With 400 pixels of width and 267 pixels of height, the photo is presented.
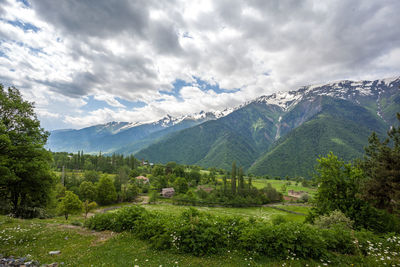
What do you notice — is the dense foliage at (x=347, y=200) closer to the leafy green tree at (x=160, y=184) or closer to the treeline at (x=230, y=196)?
the treeline at (x=230, y=196)

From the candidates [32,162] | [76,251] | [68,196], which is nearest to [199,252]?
[76,251]

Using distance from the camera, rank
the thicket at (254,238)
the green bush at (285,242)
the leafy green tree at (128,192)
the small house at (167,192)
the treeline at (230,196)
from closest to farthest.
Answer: the green bush at (285,242) → the thicket at (254,238) → the leafy green tree at (128,192) → the treeline at (230,196) → the small house at (167,192)

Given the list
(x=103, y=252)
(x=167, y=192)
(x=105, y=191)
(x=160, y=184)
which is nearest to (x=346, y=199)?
(x=103, y=252)

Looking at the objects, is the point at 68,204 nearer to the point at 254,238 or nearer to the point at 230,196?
the point at 254,238

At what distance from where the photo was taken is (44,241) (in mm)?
11422

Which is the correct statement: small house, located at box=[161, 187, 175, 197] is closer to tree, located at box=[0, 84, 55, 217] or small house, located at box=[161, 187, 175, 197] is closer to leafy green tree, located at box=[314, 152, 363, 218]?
tree, located at box=[0, 84, 55, 217]

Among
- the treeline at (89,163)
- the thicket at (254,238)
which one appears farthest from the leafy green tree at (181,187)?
the thicket at (254,238)

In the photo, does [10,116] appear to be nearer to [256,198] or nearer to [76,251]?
[76,251]

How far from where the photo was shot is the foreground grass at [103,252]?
27.9 ft

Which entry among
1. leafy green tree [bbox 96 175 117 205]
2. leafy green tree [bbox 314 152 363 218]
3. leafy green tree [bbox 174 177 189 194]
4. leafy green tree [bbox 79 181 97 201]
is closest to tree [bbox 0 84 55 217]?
leafy green tree [bbox 314 152 363 218]

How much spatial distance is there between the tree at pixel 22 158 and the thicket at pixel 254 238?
13151 millimetres

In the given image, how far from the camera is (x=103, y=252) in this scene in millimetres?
9922

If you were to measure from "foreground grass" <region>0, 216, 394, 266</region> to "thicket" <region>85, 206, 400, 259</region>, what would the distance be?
17.5 inches

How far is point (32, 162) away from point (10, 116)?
16.6 feet
